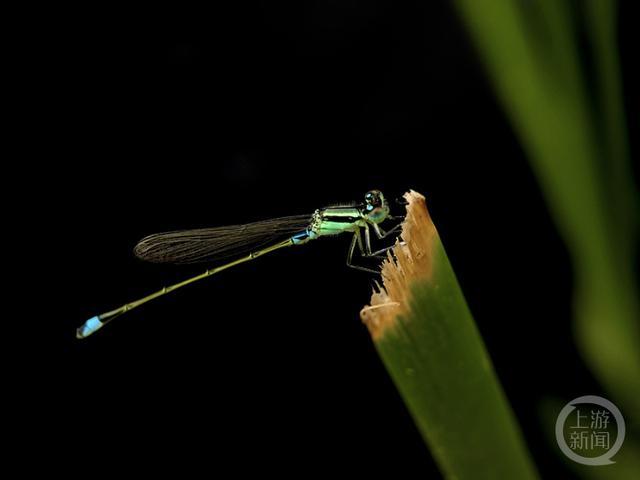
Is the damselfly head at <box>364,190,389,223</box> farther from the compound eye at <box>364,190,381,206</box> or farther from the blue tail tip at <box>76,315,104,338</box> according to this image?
the blue tail tip at <box>76,315,104,338</box>

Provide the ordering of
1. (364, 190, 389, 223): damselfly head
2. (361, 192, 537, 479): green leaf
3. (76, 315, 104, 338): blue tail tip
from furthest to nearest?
1. (76, 315, 104, 338): blue tail tip
2. (364, 190, 389, 223): damselfly head
3. (361, 192, 537, 479): green leaf

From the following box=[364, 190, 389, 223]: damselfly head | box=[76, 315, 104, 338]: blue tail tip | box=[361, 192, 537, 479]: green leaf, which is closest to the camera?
box=[361, 192, 537, 479]: green leaf

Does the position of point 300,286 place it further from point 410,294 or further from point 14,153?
point 410,294

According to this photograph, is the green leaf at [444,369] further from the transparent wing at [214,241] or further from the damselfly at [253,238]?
the transparent wing at [214,241]

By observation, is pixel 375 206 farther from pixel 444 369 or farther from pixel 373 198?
pixel 444 369

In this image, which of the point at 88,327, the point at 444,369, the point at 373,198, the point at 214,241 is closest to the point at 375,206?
the point at 373,198

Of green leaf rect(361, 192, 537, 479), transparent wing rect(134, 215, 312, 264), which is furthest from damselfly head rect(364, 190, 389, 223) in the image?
green leaf rect(361, 192, 537, 479)

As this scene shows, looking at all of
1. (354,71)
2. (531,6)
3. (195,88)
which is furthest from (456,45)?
(531,6)
